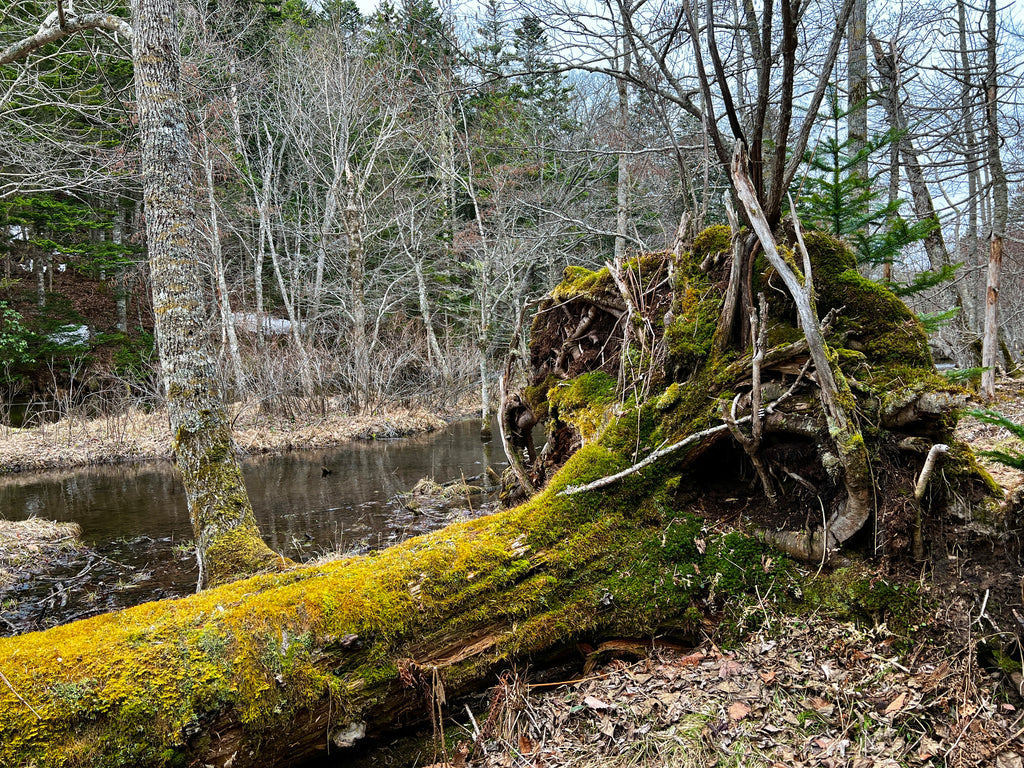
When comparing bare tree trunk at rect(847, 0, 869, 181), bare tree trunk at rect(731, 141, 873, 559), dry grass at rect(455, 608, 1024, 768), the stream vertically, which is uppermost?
bare tree trunk at rect(847, 0, 869, 181)

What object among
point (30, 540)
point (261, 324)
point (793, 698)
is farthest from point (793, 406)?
point (261, 324)

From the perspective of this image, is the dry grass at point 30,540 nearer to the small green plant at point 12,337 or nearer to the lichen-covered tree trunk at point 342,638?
the lichen-covered tree trunk at point 342,638

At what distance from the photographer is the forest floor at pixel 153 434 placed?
12.5 metres

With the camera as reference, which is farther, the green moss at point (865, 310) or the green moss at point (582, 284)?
the green moss at point (582, 284)

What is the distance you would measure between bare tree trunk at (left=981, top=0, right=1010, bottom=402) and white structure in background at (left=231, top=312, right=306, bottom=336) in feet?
61.3

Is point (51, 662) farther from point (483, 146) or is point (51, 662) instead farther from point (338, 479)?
point (483, 146)

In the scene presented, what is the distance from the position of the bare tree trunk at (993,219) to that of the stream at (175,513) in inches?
253

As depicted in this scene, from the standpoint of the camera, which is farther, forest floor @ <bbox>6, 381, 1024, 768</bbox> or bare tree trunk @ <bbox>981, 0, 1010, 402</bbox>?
bare tree trunk @ <bbox>981, 0, 1010, 402</bbox>

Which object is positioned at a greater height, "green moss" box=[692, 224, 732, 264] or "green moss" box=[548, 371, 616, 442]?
"green moss" box=[692, 224, 732, 264]

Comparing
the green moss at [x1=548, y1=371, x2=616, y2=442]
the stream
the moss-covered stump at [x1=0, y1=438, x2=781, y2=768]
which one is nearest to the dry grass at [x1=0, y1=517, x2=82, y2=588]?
the stream

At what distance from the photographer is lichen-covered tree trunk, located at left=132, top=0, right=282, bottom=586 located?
4484 mm

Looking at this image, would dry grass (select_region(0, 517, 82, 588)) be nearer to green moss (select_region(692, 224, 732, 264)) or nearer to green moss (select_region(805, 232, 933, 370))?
green moss (select_region(692, 224, 732, 264))

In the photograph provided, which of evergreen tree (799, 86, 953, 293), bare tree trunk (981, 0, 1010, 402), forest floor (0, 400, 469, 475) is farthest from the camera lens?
forest floor (0, 400, 469, 475)

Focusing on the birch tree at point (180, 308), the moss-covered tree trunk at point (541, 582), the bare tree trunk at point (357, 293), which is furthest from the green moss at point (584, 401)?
the bare tree trunk at point (357, 293)
